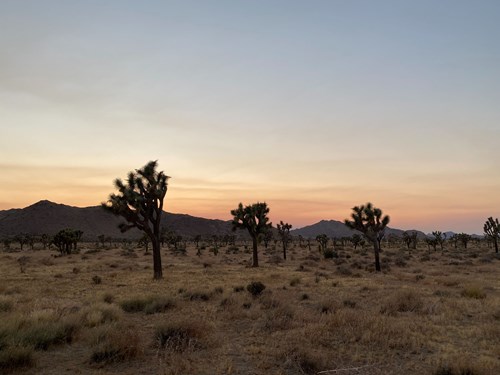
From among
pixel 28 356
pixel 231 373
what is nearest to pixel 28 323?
pixel 28 356

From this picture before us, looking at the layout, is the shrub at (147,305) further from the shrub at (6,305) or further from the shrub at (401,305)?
the shrub at (401,305)

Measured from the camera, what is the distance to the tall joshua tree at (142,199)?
24.8 m

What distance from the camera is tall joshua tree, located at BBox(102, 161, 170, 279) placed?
81.3 ft

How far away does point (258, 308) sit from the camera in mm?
13891

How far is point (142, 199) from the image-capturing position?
25.1m

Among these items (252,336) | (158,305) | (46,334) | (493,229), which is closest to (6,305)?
(158,305)

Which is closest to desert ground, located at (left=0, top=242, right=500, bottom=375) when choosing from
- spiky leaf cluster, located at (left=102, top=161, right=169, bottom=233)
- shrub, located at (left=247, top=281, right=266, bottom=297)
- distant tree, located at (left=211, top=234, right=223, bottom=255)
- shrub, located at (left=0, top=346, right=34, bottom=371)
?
shrub, located at (left=0, top=346, right=34, bottom=371)

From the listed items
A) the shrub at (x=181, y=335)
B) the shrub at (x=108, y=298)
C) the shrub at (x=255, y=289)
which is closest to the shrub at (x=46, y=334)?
the shrub at (x=181, y=335)

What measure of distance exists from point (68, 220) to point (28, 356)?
155228mm

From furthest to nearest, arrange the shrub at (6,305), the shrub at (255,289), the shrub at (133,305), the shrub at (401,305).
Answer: the shrub at (255,289)
the shrub at (133,305)
the shrub at (401,305)
the shrub at (6,305)

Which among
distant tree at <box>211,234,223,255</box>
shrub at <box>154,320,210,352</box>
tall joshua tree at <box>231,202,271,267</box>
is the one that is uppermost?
tall joshua tree at <box>231,202,271,267</box>

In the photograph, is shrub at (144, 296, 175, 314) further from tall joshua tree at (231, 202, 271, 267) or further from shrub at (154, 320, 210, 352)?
tall joshua tree at (231, 202, 271, 267)

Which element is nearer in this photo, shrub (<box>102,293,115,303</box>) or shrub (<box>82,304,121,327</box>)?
shrub (<box>82,304,121,327</box>)

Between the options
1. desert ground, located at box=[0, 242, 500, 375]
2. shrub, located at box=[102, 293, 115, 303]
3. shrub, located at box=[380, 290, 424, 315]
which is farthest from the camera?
shrub, located at box=[102, 293, 115, 303]
